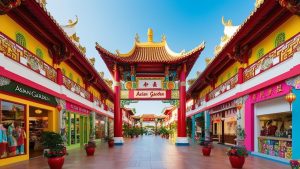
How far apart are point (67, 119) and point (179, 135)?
8.64 m

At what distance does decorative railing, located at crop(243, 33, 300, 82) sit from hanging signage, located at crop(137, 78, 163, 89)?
8.74 meters

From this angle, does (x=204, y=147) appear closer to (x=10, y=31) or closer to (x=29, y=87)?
(x=29, y=87)

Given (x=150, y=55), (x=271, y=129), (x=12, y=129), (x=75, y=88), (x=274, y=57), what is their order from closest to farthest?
(x=12, y=129), (x=274, y=57), (x=271, y=129), (x=75, y=88), (x=150, y=55)

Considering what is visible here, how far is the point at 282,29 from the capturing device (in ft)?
38.9

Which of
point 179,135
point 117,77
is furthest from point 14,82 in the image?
point 179,135

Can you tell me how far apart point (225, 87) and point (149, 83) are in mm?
6343

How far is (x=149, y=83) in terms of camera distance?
23.1 meters

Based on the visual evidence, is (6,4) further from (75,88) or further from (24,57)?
(75,88)

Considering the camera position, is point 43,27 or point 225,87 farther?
point 225,87

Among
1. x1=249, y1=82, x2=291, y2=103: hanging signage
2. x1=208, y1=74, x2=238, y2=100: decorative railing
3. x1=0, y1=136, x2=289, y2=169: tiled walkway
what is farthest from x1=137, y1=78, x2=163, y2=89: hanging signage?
x1=0, y1=136, x2=289, y2=169: tiled walkway

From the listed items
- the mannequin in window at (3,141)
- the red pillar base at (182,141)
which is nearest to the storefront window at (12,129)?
the mannequin in window at (3,141)

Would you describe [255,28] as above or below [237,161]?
above

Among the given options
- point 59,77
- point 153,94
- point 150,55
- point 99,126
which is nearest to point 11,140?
point 59,77

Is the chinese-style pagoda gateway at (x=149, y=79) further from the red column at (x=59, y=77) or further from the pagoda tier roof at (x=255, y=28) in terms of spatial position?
the red column at (x=59, y=77)
